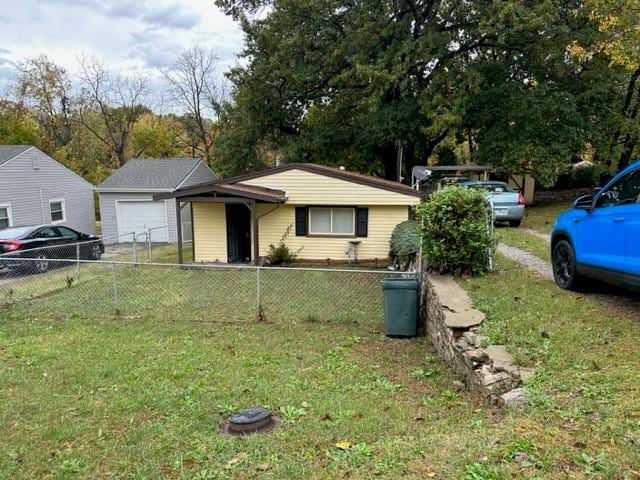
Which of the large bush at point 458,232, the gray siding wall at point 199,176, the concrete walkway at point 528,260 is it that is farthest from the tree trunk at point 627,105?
the gray siding wall at point 199,176

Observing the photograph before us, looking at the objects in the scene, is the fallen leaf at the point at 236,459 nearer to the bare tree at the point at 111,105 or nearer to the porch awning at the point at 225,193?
the porch awning at the point at 225,193

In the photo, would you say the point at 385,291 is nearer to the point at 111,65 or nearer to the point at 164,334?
the point at 164,334

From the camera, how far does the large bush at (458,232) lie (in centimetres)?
775

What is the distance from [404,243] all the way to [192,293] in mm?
6077

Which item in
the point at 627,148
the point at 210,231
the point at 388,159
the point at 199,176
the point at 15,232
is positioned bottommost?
the point at 210,231

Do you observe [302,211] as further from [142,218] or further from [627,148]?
[627,148]

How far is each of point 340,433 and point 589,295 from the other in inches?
178

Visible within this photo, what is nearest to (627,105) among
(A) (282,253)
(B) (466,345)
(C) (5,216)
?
(A) (282,253)

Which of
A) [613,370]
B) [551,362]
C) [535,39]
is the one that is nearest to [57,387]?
[551,362]

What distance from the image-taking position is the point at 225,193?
15.0m

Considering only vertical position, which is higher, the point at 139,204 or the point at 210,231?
the point at 139,204

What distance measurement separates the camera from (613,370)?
13.0ft

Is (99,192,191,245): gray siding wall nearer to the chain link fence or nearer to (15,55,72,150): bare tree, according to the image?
the chain link fence

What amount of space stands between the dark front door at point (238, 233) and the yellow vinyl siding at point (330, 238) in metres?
0.99
